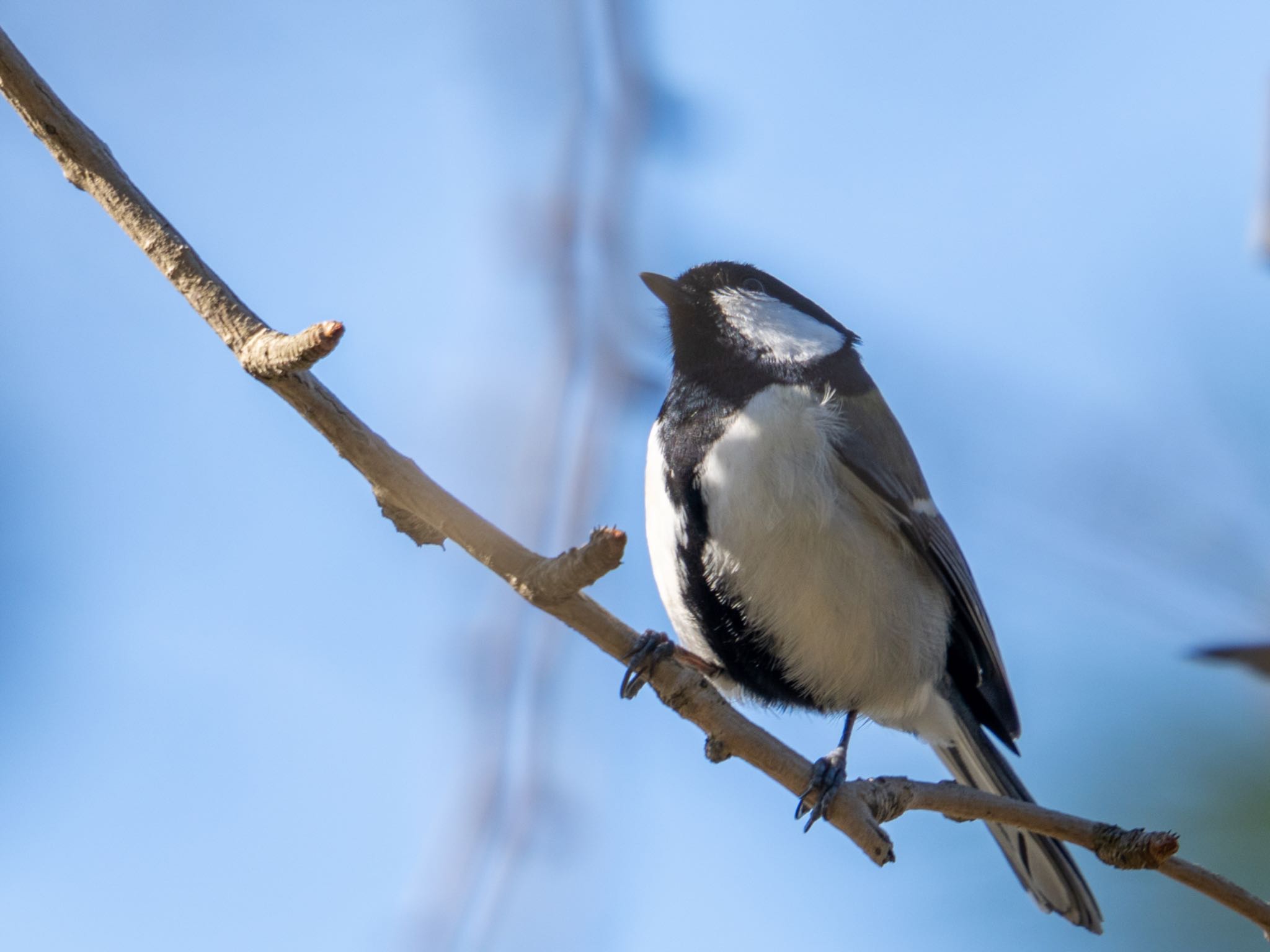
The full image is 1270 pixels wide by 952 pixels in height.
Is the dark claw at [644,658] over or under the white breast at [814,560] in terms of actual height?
under

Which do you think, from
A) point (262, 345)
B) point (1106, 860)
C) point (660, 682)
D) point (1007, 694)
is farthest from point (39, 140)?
point (1007, 694)

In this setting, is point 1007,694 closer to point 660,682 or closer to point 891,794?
point 891,794

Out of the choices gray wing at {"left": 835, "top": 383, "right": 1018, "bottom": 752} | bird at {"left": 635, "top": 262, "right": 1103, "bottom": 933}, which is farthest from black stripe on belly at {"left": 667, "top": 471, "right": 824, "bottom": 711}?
gray wing at {"left": 835, "top": 383, "right": 1018, "bottom": 752}

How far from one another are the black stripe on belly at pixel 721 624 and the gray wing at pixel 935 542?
0.39 meters

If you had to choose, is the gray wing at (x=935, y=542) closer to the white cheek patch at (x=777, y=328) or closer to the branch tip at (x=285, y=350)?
the white cheek patch at (x=777, y=328)

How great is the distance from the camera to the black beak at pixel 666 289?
3.16 m

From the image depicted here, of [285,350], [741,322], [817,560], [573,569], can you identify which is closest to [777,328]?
[741,322]

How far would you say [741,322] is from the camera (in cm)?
306

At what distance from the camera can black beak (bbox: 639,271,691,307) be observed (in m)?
3.16

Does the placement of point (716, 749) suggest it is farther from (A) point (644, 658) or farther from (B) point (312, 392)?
(B) point (312, 392)

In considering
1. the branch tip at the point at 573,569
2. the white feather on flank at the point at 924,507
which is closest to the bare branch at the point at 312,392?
the branch tip at the point at 573,569

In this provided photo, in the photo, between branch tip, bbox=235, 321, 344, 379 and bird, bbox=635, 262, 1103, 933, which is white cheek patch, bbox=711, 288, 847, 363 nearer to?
bird, bbox=635, 262, 1103, 933

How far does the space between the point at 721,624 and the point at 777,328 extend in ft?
2.83

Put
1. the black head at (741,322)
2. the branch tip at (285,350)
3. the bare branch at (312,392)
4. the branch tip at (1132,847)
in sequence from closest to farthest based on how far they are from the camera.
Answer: the branch tip at (285,350), the bare branch at (312,392), the branch tip at (1132,847), the black head at (741,322)
